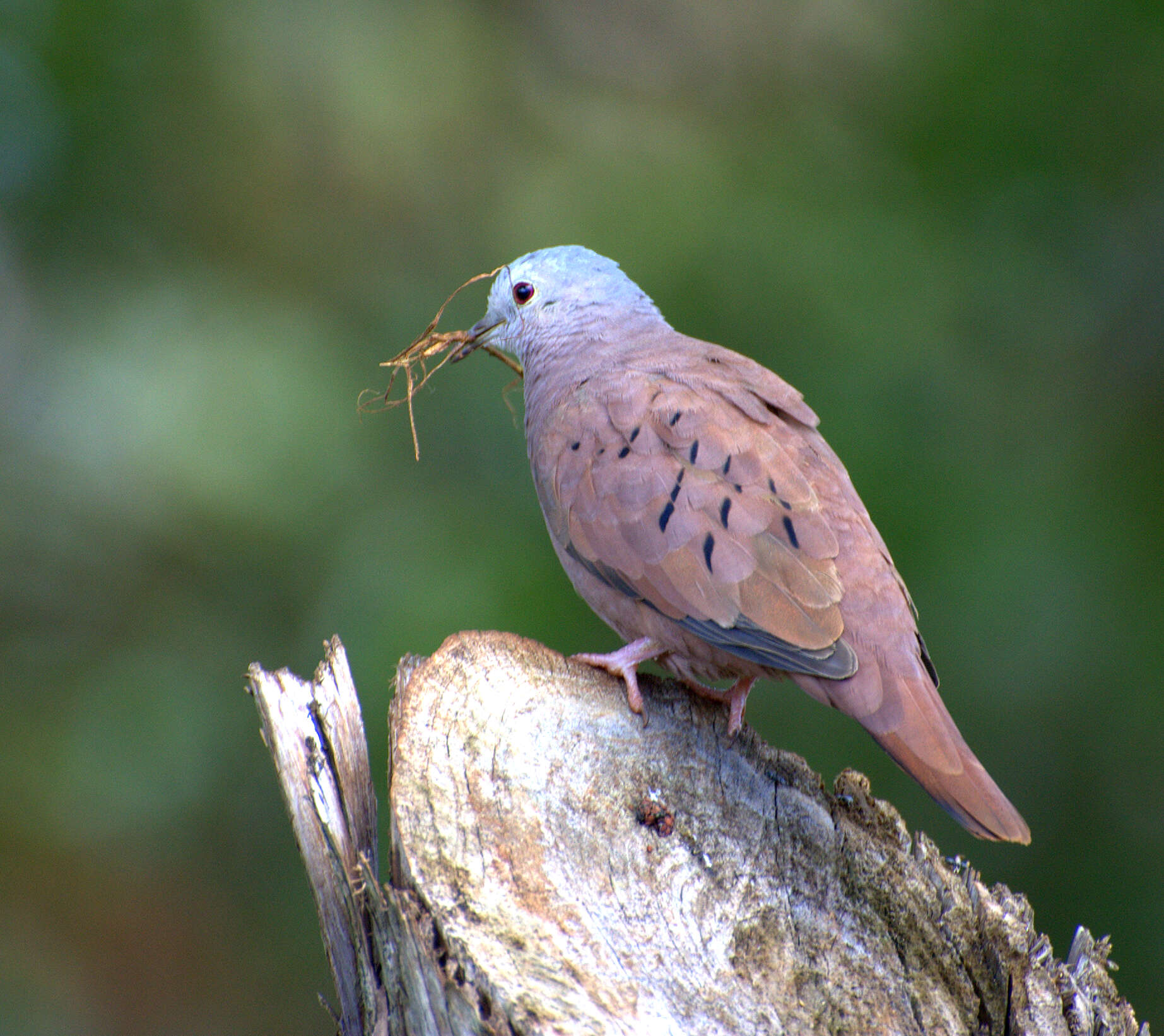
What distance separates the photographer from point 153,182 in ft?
15.5

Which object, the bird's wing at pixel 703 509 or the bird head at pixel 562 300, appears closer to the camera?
the bird's wing at pixel 703 509

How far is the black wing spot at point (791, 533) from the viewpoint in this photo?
2512mm

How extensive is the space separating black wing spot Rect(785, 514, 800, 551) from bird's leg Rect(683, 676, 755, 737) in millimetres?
347

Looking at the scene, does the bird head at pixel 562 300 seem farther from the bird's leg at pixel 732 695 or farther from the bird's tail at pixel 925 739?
the bird's tail at pixel 925 739

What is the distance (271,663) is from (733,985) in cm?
301

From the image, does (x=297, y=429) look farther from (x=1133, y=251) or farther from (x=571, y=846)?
(x=1133, y=251)

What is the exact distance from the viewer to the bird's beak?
147 inches

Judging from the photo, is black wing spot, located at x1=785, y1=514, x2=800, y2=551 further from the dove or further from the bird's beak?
the bird's beak

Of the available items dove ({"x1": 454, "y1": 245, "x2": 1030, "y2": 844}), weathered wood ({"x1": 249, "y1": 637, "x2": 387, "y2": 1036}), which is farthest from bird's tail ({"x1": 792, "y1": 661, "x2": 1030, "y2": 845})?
weathered wood ({"x1": 249, "y1": 637, "x2": 387, "y2": 1036})

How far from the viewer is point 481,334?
12.4 feet

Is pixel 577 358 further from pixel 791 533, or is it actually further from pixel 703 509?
pixel 791 533

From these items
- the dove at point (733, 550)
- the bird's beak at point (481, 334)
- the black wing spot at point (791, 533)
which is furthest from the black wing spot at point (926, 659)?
the bird's beak at point (481, 334)

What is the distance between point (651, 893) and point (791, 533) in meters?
0.92

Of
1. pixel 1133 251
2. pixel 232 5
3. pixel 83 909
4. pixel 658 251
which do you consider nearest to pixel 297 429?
pixel 658 251
